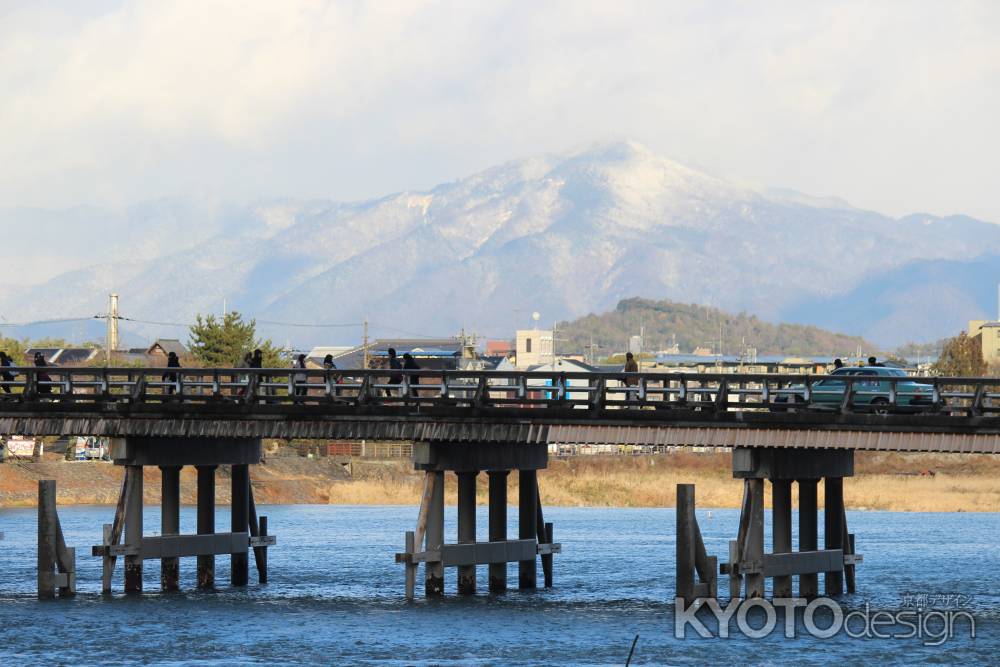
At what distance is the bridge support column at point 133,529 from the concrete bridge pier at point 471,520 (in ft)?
27.3

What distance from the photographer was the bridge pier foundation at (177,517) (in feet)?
184

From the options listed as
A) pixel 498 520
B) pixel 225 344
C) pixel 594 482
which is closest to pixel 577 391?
pixel 498 520

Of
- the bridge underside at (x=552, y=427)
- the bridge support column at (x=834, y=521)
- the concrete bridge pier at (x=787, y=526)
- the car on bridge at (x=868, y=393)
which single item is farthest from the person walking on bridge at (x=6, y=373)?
the bridge support column at (x=834, y=521)

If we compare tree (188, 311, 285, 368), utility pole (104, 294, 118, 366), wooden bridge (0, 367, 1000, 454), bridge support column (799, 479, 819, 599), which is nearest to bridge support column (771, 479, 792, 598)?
wooden bridge (0, 367, 1000, 454)

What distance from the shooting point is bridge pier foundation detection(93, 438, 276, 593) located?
56.1 metres

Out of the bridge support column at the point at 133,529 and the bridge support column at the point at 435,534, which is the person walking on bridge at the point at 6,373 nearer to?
the bridge support column at the point at 133,529

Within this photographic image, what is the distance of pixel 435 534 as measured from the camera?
177ft

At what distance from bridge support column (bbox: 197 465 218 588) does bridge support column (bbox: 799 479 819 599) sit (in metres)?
18.9

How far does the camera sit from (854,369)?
6162cm

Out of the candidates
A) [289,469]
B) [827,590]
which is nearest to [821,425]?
[827,590]

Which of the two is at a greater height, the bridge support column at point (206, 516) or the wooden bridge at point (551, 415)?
the wooden bridge at point (551, 415)

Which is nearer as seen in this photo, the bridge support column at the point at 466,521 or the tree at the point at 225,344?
the bridge support column at the point at 466,521

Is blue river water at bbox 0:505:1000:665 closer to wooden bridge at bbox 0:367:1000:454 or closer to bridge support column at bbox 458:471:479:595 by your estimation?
bridge support column at bbox 458:471:479:595

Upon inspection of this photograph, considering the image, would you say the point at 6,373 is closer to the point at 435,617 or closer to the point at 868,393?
the point at 435,617
